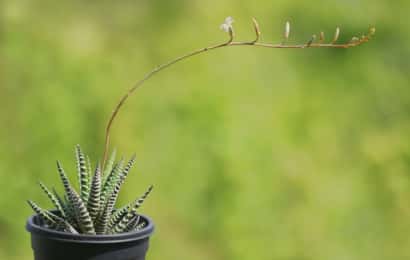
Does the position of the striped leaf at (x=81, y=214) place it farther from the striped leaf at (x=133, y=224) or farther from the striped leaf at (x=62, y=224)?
the striped leaf at (x=133, y=224)

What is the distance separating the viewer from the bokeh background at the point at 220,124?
141 inches

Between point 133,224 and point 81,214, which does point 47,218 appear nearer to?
point 81,214

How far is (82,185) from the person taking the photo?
2020 millimetres

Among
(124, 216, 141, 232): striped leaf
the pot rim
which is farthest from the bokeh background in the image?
the pot rim

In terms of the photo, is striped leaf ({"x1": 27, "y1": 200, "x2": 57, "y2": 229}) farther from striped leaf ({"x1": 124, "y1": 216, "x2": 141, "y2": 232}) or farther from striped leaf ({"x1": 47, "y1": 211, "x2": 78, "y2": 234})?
striped leaf ({"x1": 124, "y1": 216, "x2": 141, "y2": 232})

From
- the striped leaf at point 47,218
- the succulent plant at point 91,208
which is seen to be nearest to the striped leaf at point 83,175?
the succulent plant at point 91,208

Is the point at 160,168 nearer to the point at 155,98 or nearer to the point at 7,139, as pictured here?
the point at 155,98

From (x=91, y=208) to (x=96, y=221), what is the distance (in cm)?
4

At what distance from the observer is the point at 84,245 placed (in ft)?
6.09

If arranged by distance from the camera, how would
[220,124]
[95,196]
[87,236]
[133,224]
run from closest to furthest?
1. [87,236]
2. [95,196]
3. [133,224]
4. [220,124]

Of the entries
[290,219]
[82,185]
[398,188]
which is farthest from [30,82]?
[398,188]

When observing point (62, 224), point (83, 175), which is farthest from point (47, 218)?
point (83, 175)

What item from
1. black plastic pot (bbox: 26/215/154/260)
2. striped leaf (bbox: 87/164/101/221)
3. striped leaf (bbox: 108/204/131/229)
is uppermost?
striped leaf (bbox: 87/164/101/221)

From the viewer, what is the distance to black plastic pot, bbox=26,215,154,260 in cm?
185
